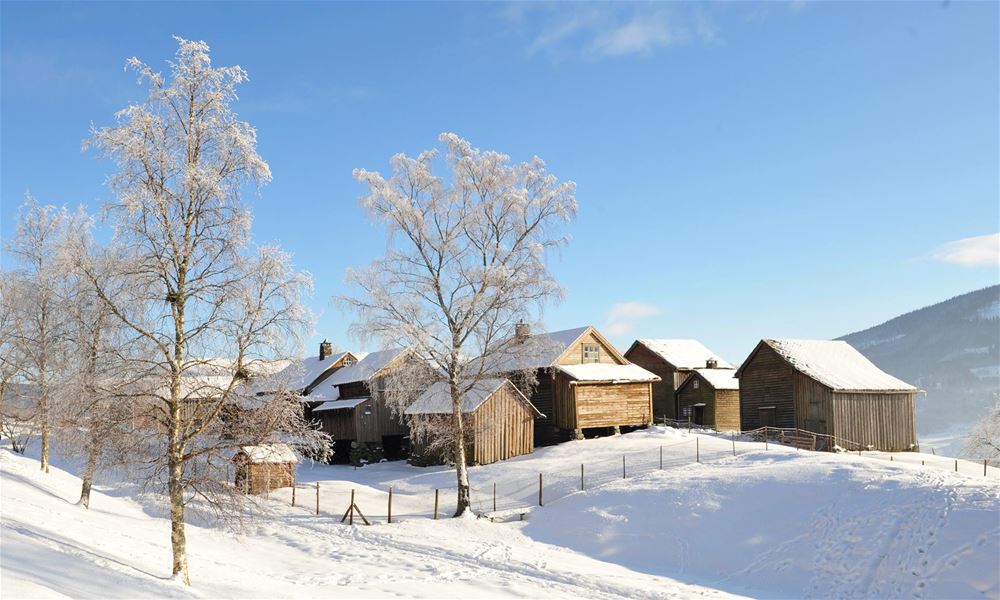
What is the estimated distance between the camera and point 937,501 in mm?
20656

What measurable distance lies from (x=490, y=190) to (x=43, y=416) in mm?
21036

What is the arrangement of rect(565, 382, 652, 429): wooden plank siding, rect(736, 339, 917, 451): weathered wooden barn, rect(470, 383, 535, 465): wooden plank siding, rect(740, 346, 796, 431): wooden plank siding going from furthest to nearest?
rect(565, 382, 652, 429): wooden plank siding, rect(740, 346, 796, 431): wooden plank siding, rect(736, 339, 917, 451): weathered wooden barn, rect(470, 383, 535, 465): wooden plank siding

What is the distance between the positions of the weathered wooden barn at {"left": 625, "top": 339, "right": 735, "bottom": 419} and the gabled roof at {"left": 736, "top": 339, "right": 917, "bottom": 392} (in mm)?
13146

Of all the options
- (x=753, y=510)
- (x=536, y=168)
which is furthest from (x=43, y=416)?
(x=753, y=510)

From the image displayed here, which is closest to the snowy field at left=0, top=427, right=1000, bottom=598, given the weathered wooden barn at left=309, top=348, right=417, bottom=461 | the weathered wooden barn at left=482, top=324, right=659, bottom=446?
the weathered wooden barn at left=482, top=324, right=659, bottom=446

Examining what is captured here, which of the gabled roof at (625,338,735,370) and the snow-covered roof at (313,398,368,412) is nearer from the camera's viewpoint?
the snow-covered roof at (313,398,368,412)

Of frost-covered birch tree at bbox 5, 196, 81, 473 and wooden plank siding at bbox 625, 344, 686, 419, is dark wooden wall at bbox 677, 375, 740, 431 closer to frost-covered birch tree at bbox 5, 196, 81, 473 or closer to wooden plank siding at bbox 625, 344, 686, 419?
wooden plank siding at bbox 625, 344, 686, 419

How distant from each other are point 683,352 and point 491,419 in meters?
28.5

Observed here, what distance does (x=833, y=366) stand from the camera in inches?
1805

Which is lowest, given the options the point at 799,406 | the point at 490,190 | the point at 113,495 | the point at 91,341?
the point at 113,495

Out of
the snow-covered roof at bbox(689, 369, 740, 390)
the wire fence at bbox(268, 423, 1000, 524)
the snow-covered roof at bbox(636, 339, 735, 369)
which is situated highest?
the snow-covered roof at bbox(636, 339, 735, 369)

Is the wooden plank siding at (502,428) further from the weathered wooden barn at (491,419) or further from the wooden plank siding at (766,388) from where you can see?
the wooden plank siding at (766,388)

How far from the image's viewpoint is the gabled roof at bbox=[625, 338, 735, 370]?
62906 mm

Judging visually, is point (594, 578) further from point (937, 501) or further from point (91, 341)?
point (91, 341)
